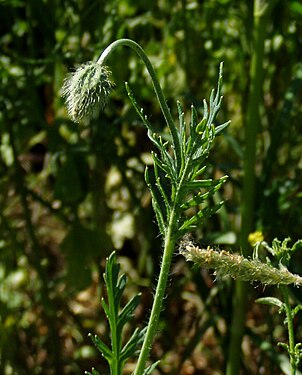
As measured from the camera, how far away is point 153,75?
1157mm

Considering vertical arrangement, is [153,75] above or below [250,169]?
above

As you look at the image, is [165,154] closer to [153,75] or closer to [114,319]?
[153,75]

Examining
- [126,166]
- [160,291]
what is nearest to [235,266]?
[160,291]

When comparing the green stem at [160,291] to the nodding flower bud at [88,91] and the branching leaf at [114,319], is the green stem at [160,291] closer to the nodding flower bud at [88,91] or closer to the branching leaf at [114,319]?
the branching leaf at [114,319]

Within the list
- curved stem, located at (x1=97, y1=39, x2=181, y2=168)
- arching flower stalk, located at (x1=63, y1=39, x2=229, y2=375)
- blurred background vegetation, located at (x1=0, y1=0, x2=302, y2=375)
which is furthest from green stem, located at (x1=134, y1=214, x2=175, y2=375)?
blurred background vegetation, located at (x1=0, y1=0, x2=302, y2=375)

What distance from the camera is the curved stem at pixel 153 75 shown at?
3.67 feet

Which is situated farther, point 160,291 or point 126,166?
point 126,166

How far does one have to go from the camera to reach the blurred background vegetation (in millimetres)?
1918

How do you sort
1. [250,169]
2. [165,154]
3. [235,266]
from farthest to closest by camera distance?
[250,169] → [165,154] → [235,266]

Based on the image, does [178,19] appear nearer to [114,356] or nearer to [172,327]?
[172,327]

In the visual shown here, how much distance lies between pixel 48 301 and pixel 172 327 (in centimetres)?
46

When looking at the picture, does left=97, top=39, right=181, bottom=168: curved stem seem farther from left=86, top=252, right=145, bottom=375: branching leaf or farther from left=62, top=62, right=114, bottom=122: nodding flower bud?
left=86, top=252, right=145, bottom=375: branching leaf

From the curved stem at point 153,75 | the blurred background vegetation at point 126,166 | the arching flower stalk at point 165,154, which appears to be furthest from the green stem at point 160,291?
the blurred background vegetation at point 126,166

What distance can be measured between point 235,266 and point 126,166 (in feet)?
3.07
